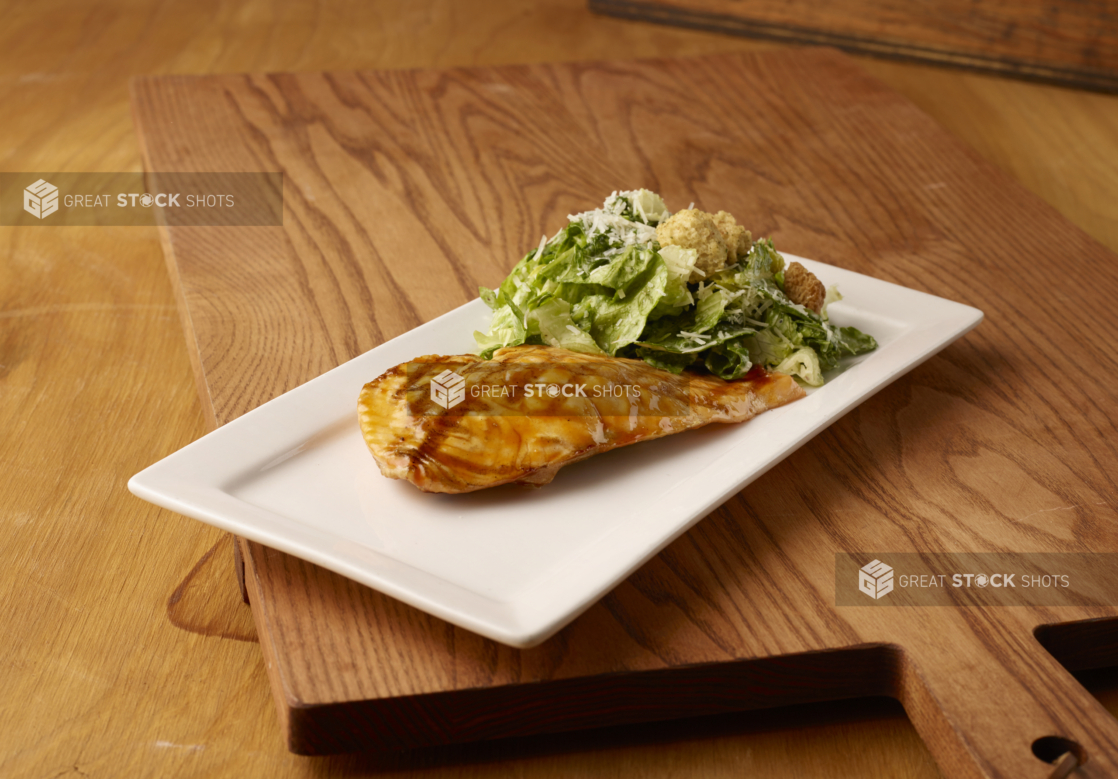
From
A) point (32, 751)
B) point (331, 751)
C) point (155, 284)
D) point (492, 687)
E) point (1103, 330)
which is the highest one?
point (1103, 330)

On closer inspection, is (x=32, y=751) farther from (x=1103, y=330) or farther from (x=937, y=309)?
(x=1103, y=330)

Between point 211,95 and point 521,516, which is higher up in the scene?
point 521,516

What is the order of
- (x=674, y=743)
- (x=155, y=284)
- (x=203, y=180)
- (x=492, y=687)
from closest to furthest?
(x=492, y=687)
(x=674, y=743)
(x=155, y=284)
(x=203, y=180)

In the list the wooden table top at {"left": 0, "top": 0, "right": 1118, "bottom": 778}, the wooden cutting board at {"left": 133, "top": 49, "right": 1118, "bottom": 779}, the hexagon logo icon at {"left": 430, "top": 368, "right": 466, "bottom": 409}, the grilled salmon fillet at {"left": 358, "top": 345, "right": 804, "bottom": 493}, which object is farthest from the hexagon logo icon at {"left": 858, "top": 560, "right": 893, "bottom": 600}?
the hexagon logo icon at {"left": 430, "top": 368, "right": 466, "bottom": 409}

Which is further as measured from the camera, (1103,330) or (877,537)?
(1103,330)

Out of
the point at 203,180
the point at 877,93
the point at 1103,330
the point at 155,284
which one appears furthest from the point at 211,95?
the point at 1103,330

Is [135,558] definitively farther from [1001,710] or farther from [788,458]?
[1001,710]

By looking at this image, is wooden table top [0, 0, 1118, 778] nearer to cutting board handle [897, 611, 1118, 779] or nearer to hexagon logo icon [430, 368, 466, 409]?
cutting board handle [897, 611, 1118, 779]

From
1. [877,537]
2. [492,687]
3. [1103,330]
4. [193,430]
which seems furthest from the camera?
[1103,330]
